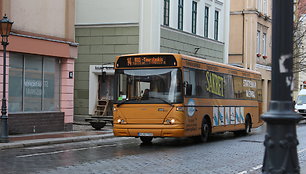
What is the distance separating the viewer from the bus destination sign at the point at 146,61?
17078 mm

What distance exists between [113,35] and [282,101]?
84.0ft

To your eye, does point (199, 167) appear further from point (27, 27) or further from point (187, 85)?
point (27, 27)

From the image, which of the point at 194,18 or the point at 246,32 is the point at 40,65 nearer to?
the point at 194,18

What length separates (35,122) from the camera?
21531 mm

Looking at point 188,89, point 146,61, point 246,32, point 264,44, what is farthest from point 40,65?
point 264,44

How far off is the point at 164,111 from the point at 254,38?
29526 mm

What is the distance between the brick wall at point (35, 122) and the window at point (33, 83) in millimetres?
337

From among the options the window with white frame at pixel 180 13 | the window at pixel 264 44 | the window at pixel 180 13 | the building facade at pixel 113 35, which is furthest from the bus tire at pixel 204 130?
the window at pixel 264 44

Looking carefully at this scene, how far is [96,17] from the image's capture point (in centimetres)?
3056

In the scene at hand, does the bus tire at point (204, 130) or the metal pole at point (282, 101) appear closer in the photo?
the metal pole at point (282, 101)

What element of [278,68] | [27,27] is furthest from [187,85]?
[278,68]

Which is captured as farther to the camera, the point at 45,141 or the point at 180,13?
the point at 180,13

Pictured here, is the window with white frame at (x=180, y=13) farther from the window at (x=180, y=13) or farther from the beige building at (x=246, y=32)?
the beige building at (x=246, y=32)

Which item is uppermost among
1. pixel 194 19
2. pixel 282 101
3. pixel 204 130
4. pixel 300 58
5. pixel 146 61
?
pixel 194 19
